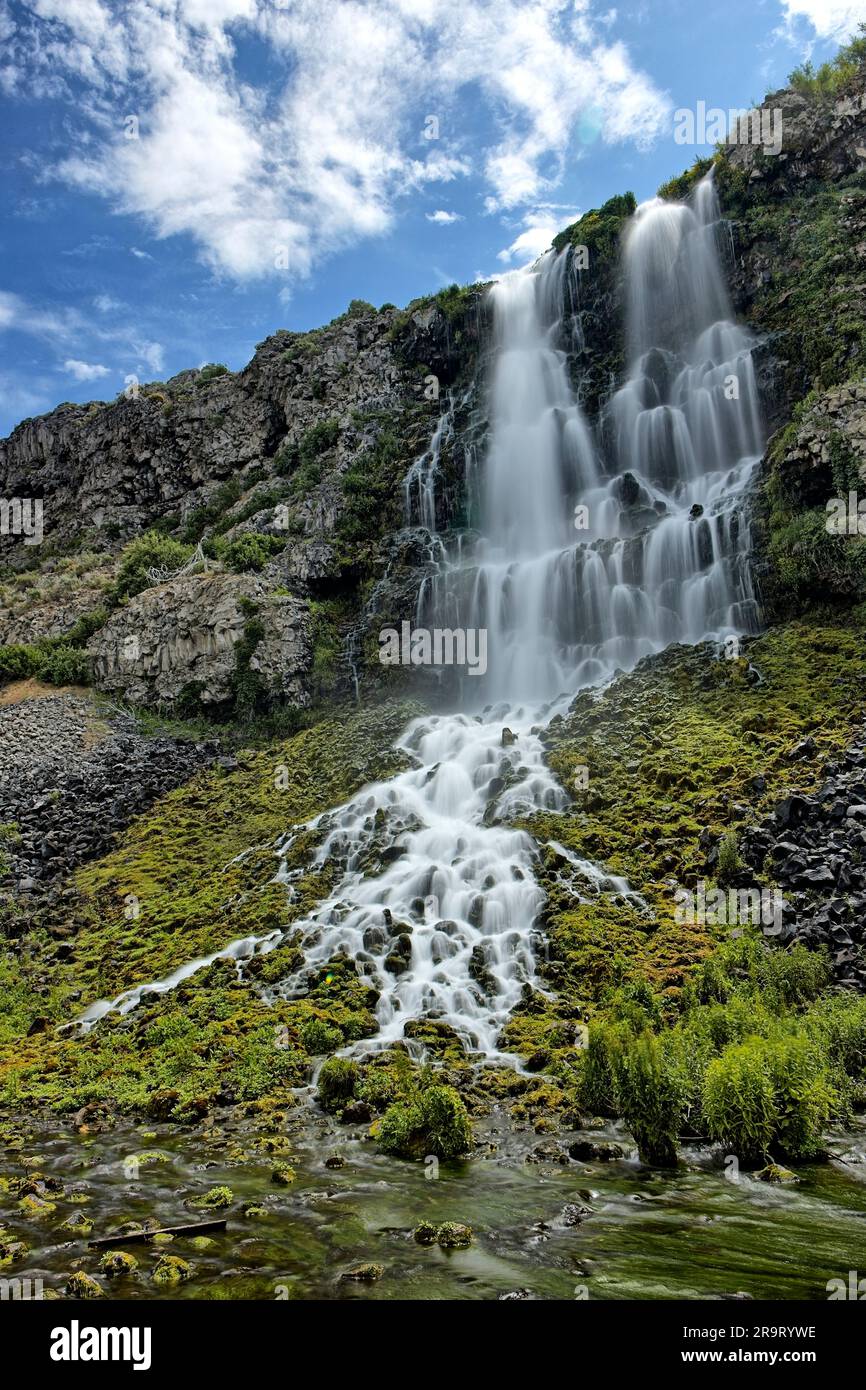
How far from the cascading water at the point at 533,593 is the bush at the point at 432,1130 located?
334 centimetres

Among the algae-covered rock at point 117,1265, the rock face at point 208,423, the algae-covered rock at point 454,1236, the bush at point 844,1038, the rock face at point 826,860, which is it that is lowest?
the algae-covered rock at point 454,1236

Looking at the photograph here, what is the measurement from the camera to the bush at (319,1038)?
12.3 meters

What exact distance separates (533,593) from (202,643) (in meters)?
15.1

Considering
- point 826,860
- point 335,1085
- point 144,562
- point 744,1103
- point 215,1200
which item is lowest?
point 335,1085

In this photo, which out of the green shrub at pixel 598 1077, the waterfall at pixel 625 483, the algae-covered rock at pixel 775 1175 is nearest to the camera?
the algae-covered rock at pixel 775 1175

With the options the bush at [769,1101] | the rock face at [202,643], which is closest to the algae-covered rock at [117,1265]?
the bush at [769,1101]

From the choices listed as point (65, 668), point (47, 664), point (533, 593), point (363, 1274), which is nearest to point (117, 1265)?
point (363, 1274)

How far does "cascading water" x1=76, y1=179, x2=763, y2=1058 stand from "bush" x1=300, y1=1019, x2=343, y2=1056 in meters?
0.81

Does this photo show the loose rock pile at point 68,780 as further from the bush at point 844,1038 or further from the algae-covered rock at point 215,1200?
the bush at point 844,1038

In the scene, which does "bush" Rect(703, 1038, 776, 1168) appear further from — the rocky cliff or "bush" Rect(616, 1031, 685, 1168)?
the rocky cliff

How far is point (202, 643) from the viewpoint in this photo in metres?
34.9

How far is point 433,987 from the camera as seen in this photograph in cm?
1366

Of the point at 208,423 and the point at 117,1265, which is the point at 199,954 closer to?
the point at 117,1265
